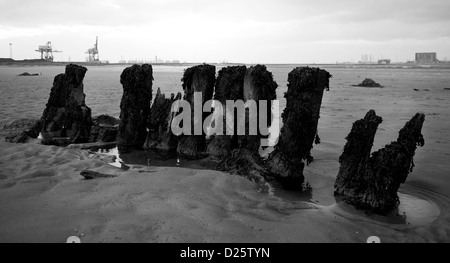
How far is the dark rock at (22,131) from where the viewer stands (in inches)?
339

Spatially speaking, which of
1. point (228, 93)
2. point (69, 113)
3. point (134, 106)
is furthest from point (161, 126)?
point (69, 113)

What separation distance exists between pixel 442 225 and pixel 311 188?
199 cm

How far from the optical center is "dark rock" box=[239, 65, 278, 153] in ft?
21.9

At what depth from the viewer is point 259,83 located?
6691 mm

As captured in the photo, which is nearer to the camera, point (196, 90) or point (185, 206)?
point (185, 206)

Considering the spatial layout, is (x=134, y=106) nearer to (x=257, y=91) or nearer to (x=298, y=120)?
(x=257, y=91)

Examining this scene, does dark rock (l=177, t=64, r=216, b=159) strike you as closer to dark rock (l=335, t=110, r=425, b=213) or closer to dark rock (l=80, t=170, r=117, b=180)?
dark rock (l=80, t=170, r=117, b=180)

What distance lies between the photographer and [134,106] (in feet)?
26.9

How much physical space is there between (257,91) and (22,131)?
6620 millimetres

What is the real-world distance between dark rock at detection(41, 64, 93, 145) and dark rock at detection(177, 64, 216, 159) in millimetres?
3213
